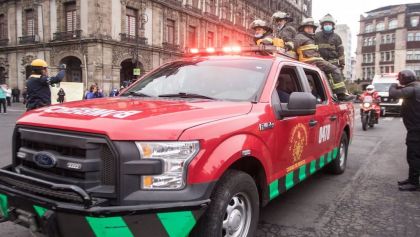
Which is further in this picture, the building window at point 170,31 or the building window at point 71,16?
the building window at point 170,31

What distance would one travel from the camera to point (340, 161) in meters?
6.54

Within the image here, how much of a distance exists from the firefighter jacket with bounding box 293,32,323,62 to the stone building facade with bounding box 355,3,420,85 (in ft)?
267

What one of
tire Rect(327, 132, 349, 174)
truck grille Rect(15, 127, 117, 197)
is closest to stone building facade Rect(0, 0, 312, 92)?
tire Rect(327, 132, 349, 174)

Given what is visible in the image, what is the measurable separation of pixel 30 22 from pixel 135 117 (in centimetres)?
3551

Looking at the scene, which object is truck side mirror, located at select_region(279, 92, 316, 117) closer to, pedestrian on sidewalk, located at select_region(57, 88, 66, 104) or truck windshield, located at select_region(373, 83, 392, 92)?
truck windshield, located at select_region(373, 83, 392, 92)

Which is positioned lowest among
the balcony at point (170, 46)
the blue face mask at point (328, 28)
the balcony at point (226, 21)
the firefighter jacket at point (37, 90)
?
the firefighter jacket at point (37, 90)

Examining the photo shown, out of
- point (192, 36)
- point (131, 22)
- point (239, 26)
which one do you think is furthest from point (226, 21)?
point (131, 22)

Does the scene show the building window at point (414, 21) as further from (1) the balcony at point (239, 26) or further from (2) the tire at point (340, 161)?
(2) the tire at point (340, 161)

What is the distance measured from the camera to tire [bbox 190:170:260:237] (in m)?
2.74

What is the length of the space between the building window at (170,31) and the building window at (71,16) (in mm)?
8510

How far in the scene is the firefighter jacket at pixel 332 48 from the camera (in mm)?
8305

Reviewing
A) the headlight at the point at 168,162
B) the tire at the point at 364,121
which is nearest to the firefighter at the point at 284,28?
the headlight at the point at 168,162

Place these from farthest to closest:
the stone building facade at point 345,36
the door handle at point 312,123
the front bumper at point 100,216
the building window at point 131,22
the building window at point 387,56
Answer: the stone building facade at point 345,36 < the building window at point 387,56 < the building window at point 131,22 < the door handle at point 312,123 < the front bumper at point 100,216

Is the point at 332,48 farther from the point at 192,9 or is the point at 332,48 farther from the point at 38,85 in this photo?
the point at 192,9
